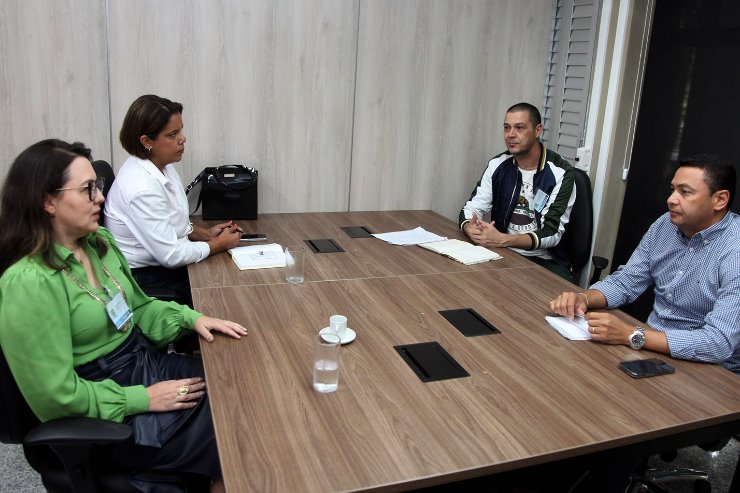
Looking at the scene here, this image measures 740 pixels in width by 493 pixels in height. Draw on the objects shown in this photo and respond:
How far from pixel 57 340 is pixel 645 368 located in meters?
1.58

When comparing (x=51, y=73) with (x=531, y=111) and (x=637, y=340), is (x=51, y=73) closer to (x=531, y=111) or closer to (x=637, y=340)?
(x=531, y=111)

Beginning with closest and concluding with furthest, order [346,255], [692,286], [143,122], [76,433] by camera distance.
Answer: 1. [76,433]
2. [692,286]
3. [143,122]
4. [346,255]

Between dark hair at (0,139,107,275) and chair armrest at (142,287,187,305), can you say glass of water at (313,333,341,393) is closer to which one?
dark hair at (0,139,107,275)

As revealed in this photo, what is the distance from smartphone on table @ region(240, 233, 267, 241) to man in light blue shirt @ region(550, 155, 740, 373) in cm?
148

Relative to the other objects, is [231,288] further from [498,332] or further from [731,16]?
[731,16]

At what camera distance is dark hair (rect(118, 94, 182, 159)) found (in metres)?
2.35

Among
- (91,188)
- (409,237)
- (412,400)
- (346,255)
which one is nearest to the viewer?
(412,400)

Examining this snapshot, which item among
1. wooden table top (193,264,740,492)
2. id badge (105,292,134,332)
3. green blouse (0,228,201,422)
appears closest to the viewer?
wooden table top (193,264,740,492)

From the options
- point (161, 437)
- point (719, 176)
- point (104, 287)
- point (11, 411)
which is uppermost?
point (719, 176)

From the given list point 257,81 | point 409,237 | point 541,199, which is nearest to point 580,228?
point 541,199

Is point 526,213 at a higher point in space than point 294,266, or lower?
higher

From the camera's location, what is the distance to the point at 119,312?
5.27 ft

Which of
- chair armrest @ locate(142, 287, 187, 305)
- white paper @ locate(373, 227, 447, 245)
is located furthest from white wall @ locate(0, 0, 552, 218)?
chair armrest @ locate(142, 287, 187, 305)

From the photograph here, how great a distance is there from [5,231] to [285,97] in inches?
82.9
